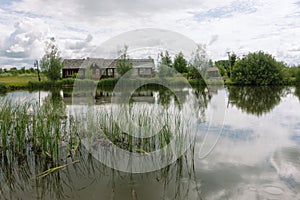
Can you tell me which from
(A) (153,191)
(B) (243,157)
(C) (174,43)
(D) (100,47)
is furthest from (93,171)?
(B) (243,157)

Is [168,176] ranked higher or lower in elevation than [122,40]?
lower

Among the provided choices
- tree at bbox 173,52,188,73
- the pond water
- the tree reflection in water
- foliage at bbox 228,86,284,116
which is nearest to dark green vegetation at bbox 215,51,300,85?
foliage at bbox 228,86,284,116

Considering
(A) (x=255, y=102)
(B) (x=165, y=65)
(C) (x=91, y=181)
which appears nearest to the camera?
(C) (x=91, y=181)

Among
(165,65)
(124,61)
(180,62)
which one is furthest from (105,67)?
(180,62)

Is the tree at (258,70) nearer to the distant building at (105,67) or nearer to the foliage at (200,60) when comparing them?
the distant building at (105,67)

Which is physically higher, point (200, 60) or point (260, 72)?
point (260, 72)

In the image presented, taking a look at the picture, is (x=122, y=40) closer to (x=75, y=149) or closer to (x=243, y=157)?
(x=75, y=149)

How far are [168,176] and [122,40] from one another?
81.7 inches

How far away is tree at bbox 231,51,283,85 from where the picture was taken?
89.7ft

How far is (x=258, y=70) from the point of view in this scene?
89.4ft

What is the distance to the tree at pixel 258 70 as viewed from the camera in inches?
1077

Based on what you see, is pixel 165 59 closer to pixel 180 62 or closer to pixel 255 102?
pixel 180 62

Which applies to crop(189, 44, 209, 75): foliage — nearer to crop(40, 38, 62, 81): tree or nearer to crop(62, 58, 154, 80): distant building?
crop(62, 58, 154, 80): distant building

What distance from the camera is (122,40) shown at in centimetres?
363
